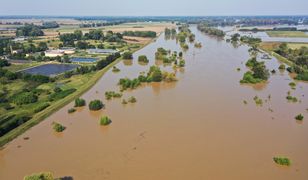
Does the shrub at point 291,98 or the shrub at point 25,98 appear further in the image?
the shrub at point 291,98

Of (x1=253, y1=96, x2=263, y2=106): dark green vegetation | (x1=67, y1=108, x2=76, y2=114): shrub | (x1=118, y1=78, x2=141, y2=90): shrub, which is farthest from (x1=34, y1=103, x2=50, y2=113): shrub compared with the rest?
(x1=253, y1=96, x2=263, y2=106): dark green vegetation

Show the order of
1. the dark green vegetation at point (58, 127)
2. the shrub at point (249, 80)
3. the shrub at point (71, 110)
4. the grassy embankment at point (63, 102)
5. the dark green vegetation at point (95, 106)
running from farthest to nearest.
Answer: the shrub at point (249, 80) < the dark green vegetation at point (95, 106) < the shrub at point (71, 110) < the dark green vegetation at point (58, 127) < the grassy embankment at point (63, 102)

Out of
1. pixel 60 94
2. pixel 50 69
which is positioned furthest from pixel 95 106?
pixel 50 69

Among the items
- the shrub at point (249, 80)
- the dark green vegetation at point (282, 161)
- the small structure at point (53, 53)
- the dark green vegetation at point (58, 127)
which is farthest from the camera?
the small structure at point (53, 53)

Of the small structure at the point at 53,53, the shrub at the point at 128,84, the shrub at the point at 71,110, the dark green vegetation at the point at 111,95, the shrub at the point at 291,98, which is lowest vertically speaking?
the shrub at the point at 71,110

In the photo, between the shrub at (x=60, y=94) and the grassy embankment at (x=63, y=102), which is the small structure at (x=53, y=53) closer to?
the grassy embankment at (x=63, y=102)

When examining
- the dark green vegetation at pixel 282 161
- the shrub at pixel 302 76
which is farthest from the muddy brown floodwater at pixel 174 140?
the shrub at pixel 302 76
